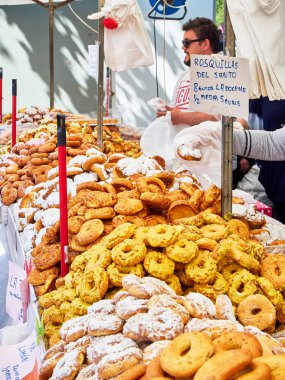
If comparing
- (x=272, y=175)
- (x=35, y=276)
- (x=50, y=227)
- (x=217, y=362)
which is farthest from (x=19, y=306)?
(x=272, y=175)

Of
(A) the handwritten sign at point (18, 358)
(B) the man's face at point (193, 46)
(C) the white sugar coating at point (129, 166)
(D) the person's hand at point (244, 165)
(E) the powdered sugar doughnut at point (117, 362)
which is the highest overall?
(B) the man's face at point (193, 46)

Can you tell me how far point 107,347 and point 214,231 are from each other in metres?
0.90

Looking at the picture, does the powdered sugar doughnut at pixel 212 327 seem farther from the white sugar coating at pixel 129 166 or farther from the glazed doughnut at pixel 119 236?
the white sugar coating at pixel 129 166

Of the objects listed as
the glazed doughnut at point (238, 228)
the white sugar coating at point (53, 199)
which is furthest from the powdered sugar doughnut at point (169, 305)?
the white sugar coating at point (53, 199)

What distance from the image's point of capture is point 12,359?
1777 mm

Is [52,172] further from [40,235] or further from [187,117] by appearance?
[187,117]

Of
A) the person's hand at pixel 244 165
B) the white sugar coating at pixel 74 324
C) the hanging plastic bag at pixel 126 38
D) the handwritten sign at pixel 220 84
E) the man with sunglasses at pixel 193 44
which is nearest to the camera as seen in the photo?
the white sugar coating at pixel 74 324

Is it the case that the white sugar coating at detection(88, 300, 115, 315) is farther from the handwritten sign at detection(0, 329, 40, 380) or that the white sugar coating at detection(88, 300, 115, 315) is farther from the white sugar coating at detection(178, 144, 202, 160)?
the white sugar coating at detection(178, 144, 202, 160)

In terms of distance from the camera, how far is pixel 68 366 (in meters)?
1.45

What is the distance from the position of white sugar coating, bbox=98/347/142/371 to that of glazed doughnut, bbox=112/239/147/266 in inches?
21.1

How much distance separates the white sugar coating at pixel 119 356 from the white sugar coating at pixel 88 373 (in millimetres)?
79

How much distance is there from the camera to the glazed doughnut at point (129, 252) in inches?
74.6

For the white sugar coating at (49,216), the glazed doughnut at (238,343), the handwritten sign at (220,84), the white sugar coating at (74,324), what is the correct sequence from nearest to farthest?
the glazed doughnut at (238,343) < the white sugar coating at (74,324) < the handwritten sign at (220,84) < the white sugar coating at (49,216)

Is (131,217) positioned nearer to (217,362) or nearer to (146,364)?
(146,364)
